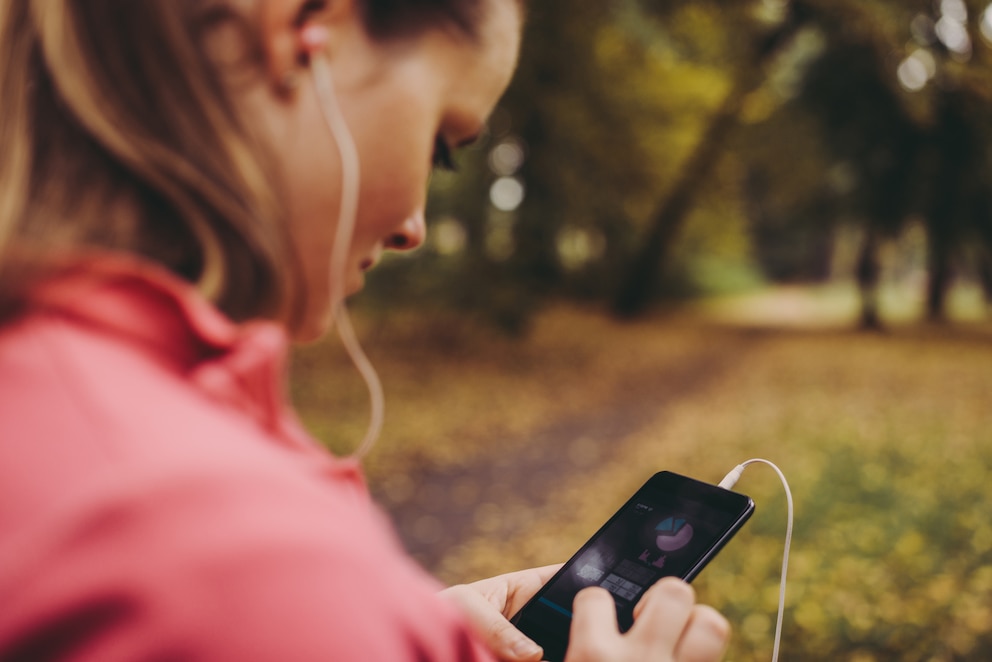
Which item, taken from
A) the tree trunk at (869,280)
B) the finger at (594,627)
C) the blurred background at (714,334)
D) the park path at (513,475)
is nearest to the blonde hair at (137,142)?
the finger at (594,627)

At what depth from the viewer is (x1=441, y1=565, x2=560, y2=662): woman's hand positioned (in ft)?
3.90

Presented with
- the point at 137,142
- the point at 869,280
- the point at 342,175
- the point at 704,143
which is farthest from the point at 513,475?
the point at 869,280

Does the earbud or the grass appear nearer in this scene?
the earbud

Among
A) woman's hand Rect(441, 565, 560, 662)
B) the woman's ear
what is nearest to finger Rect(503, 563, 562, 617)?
woman's hand Rect(441, 565, 560, 662)

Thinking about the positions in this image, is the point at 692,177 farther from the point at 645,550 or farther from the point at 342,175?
the point at 342,175

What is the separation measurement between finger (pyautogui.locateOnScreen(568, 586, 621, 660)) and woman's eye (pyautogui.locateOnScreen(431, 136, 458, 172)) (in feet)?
1.96

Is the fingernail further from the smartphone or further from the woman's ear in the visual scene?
the woman's ear

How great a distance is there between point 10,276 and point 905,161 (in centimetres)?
1706

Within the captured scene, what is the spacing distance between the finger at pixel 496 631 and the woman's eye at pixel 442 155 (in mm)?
659

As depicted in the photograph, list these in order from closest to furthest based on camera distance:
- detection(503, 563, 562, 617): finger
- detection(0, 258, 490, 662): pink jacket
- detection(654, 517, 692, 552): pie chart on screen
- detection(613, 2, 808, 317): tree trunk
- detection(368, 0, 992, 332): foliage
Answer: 1. detection(0, 258, 490, 662): pink jacket
2. detection(654, 517, 692, 552): pie chart on screen
3. detection(503, 563, 562, 617): finger
4. detection(368, 0, 992, 332): foliage
5. detection(613, 2, 808, 317): tree trunk

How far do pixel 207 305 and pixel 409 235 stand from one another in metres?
0.34

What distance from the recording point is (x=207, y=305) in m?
0.73

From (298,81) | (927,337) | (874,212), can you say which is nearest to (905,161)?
A: (874,212)

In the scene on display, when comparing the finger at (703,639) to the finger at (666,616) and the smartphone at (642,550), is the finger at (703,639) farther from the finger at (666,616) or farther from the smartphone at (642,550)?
the smartphone at (642,550)
